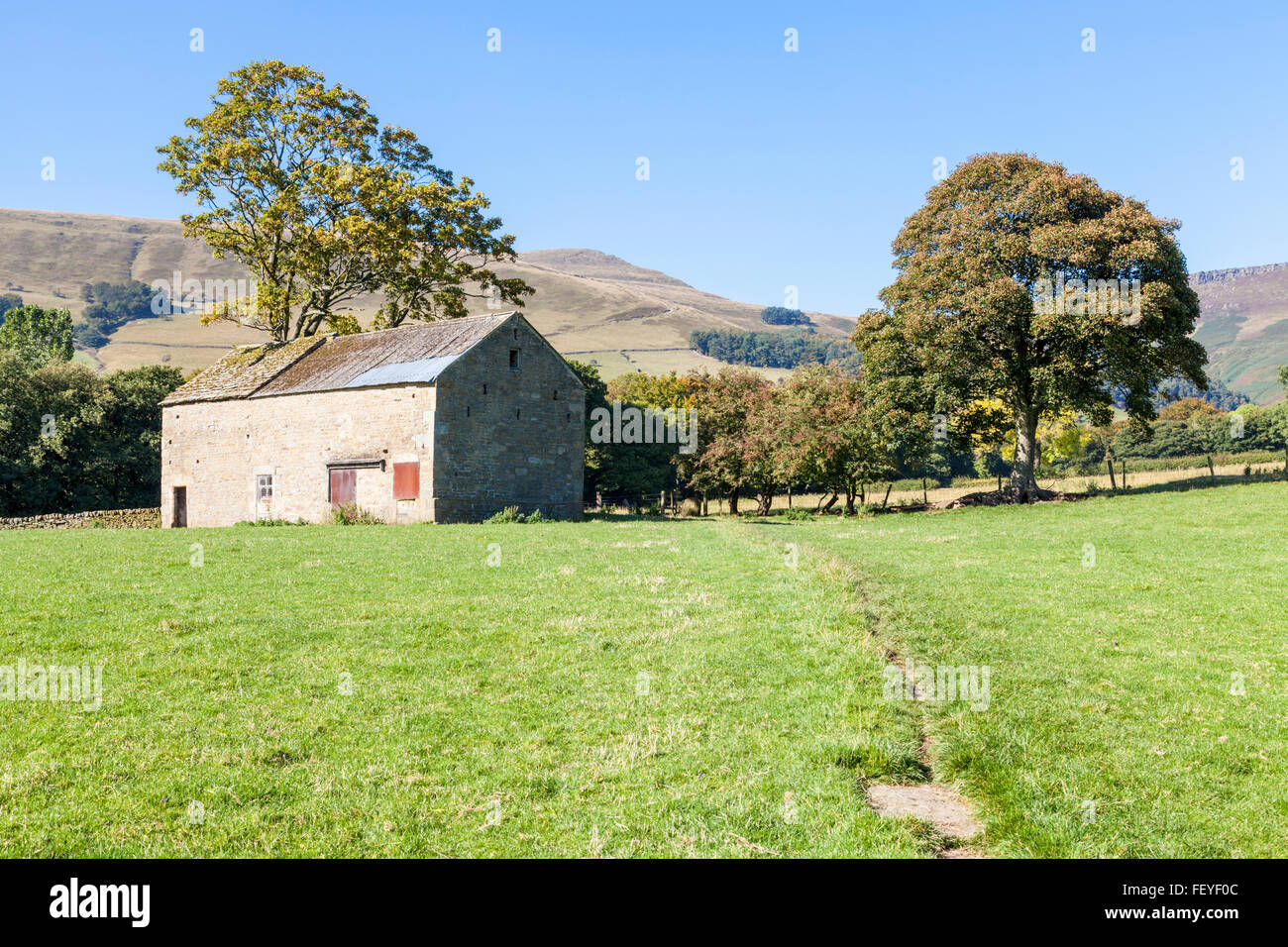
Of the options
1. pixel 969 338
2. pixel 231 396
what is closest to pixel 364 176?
pixel 231 396

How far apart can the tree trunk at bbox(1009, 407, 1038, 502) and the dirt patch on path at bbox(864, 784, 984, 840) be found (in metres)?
37.5

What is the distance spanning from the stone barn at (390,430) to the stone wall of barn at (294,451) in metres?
0.06

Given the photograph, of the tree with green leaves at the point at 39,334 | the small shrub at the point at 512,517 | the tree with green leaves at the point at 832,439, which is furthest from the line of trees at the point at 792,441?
the tree with green leaves at the point at 39,334

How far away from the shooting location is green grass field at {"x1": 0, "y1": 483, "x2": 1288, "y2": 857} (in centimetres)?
616

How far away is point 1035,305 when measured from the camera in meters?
37.4

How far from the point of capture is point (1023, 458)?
41.9 m

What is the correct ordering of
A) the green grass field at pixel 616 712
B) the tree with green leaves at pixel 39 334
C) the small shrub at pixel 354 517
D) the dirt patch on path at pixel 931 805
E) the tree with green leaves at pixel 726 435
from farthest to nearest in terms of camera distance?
the tree with green leaves at pixel 39 334, the tree with green leaves at pixel 726 435, the small shrub at pixel 354 517, the dirt patch on path at pixel 931 805, the green grass field at pixel 616 712

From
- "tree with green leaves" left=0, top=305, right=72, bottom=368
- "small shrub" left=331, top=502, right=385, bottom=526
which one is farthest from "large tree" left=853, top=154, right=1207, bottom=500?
"tree with green leaves" left=0, top=305, right=72, bottom=368

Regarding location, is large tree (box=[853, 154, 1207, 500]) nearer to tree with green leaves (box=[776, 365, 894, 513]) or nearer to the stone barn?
tree with green leaves (box=[776, 365, 894, 513])

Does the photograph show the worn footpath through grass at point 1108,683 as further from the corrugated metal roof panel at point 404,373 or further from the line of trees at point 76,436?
the line of trees at point 76,436

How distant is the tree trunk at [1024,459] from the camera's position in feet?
135
